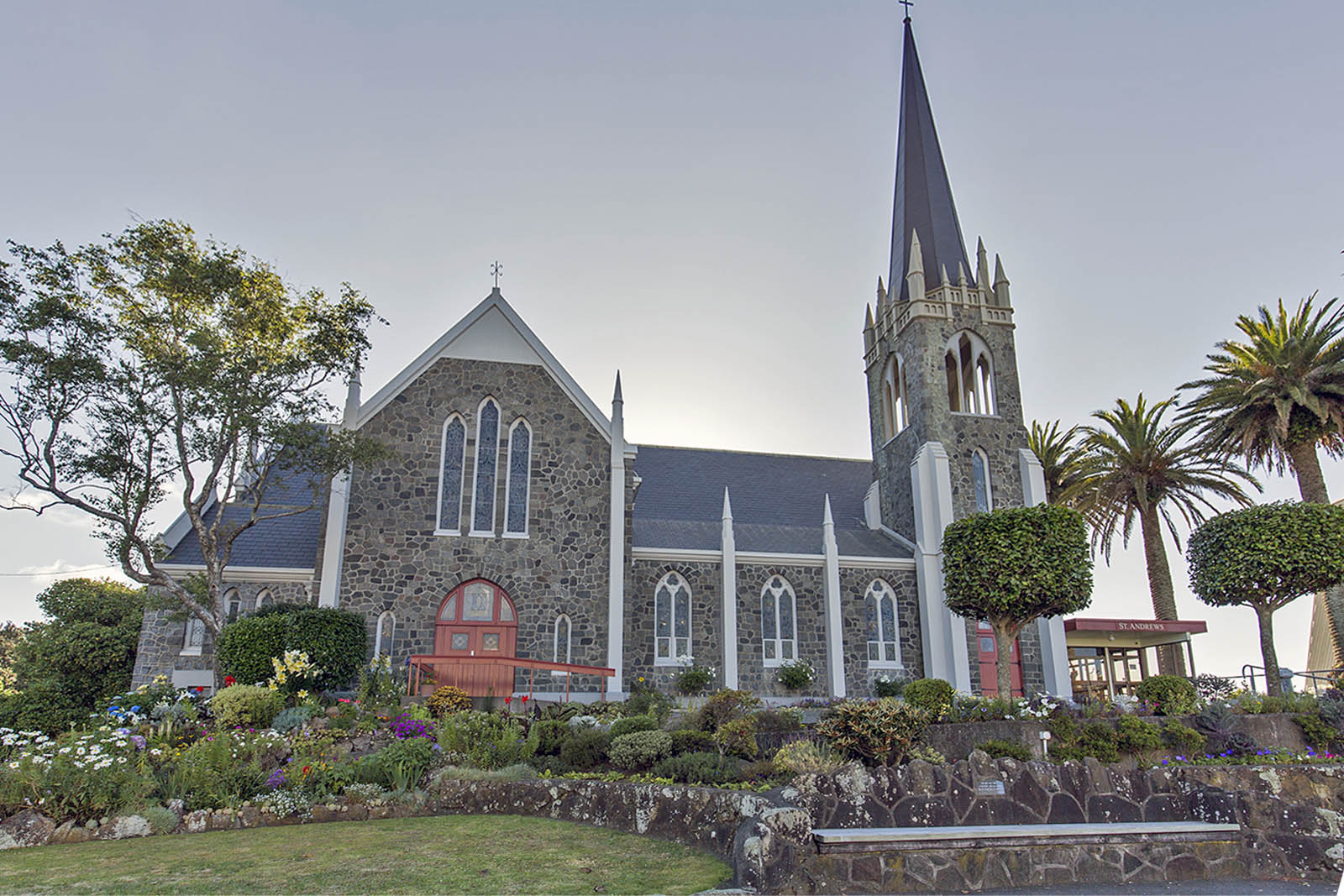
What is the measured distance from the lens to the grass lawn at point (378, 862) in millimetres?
7965

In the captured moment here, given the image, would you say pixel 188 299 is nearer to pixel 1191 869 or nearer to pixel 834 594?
pixel 834 594

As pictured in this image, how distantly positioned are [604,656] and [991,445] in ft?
49.2

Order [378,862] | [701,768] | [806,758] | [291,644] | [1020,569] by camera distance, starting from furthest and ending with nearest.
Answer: [1020,569]
[291,644]
[701,768]
[806,758]
[378,862]

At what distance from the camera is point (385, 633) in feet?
72.8

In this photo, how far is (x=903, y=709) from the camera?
12.1 meters

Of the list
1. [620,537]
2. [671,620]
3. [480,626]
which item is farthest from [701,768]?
[671,620]

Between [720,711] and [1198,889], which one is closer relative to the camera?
[1198,889]

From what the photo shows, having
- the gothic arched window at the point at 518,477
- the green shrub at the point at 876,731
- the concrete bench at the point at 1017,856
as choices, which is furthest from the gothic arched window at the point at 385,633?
the concrete bench at the point at 1017,856

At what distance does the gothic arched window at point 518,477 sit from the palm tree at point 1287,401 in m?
21.7

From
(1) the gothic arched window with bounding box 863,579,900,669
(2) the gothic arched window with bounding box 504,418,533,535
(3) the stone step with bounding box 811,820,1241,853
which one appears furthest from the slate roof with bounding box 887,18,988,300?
(3) the stone step with bounding box 811,820,1241,853

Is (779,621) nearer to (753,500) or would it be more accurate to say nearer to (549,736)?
(753,500)

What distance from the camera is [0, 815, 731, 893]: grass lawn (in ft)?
26.1

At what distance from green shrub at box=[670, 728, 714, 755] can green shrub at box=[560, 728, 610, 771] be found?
3.57ft

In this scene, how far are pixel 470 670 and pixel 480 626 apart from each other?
153cm
